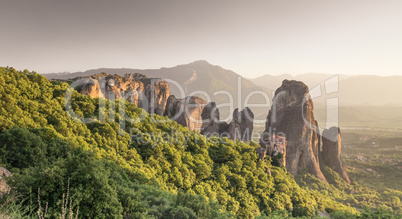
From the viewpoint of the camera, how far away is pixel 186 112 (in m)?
68.2

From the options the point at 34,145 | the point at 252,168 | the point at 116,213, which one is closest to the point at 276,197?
the point at 252,168

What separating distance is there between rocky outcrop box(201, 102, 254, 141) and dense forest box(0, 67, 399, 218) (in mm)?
27758

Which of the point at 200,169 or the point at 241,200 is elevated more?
the point at 200,169

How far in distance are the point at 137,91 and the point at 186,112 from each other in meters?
15.8

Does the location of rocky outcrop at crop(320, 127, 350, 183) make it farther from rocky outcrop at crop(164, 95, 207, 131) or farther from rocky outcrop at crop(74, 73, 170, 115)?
rocky outcrop at crop(74, 73, 170, 115)

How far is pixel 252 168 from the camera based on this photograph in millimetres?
32281

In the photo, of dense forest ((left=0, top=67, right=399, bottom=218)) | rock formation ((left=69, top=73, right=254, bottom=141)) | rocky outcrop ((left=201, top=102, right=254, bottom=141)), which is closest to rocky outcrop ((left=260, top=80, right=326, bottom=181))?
rocky outcrop ((left=201, top=102, right=254, bottom=141))

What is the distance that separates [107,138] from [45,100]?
6.82 meters

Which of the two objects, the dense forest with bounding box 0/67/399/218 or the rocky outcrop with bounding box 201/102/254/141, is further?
the rocky outcrop with bounding box 201/102/254/141

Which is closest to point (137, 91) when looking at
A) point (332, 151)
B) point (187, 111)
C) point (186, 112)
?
point (186, 112)

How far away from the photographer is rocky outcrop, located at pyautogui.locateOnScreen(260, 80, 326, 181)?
64869 mm

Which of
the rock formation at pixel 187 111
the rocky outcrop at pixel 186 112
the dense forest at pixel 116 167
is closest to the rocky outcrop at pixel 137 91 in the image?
the rock formation at pixel 187 111

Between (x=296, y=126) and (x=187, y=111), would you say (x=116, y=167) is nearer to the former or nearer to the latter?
(x=187, y=111)

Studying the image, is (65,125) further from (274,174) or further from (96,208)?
(274,174)
